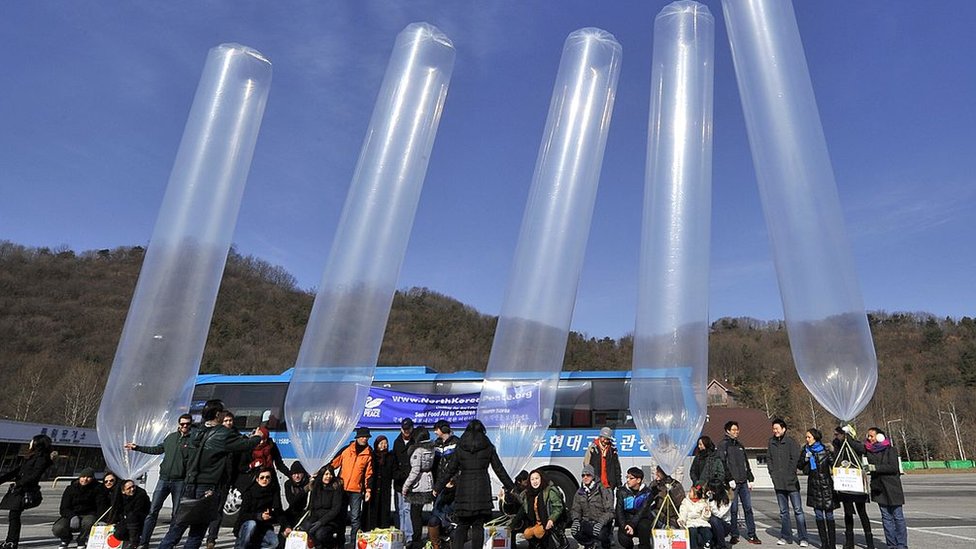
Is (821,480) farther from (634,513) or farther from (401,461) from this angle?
(401,461)

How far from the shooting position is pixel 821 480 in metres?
6.93

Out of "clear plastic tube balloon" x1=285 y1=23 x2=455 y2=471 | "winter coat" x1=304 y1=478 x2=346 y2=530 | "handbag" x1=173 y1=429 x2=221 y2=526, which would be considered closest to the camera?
"handbag" x1=173 y1=429 x2=221 y2=526

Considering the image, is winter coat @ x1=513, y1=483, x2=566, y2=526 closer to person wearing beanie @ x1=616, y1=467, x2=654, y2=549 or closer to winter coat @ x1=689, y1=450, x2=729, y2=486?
person wearing beanie @ x1=616, y1=467, x2=654, y2=549

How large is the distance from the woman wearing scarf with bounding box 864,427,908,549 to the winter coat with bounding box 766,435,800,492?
83 cm

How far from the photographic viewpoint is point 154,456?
21.7 feet

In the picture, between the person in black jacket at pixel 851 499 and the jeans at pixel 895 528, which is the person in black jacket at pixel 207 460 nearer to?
the person in black jacket at pixel 851 499

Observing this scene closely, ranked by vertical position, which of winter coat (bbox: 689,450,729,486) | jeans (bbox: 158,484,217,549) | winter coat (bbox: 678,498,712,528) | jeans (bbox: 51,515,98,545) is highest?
winter coat (bbox: 689,450,729,486)

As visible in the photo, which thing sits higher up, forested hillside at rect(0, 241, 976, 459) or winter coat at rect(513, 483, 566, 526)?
forested hillside at rect(0, 241, 976, 459)

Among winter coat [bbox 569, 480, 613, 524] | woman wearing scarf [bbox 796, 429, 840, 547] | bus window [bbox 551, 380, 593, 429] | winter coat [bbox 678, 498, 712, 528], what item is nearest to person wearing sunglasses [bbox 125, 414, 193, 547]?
winter coat [bbox 569, 480, 613, 524]

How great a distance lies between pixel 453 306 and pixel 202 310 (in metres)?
53.8

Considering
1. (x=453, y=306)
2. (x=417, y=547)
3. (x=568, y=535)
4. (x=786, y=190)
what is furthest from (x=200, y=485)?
(x=453, y=306)

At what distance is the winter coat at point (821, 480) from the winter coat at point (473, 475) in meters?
3.53

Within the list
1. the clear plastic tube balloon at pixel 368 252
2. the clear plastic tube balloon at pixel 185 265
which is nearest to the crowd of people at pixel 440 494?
the clear plastic tube balloon at pixel 185 265

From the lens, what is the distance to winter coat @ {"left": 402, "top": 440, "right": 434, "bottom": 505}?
7.11m
